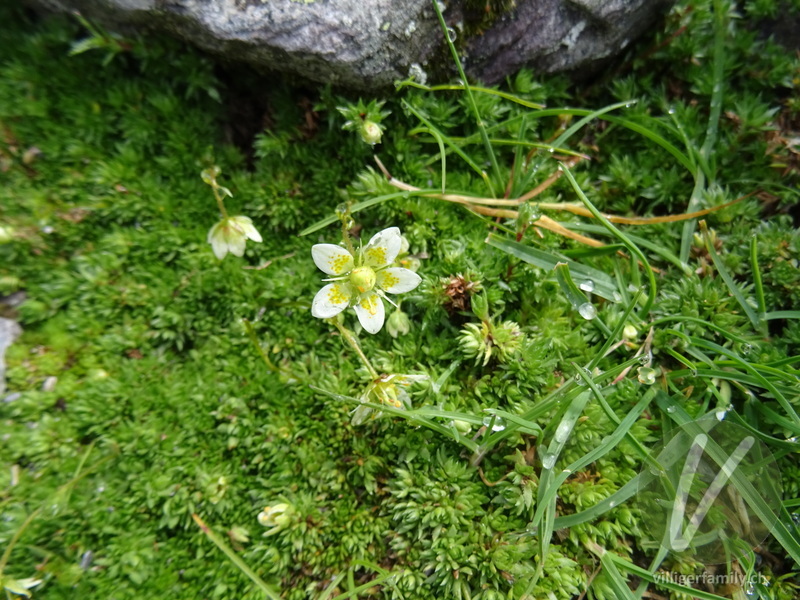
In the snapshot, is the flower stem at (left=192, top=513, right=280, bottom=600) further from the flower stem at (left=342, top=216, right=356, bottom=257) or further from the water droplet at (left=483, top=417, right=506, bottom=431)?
the flower stem at (left=342, top=216, right=356, bottom=257)

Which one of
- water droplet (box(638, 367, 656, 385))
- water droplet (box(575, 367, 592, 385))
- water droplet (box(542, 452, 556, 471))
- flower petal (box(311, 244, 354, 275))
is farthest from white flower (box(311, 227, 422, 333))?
water droplet (box(638, 367, 656, 385))

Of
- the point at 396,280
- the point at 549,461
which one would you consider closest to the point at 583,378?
the point at 549,461

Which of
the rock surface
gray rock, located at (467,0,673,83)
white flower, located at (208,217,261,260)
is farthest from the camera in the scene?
gray rock, located at (467,0,673,83)

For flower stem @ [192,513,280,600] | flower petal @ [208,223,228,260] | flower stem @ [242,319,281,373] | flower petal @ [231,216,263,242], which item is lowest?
flower stem @ [192,513,280,600]

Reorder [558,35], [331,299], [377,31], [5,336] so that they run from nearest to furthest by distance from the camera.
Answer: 1. [331,299]
2. [377,31]
3. [558,35]
4. [5,336]

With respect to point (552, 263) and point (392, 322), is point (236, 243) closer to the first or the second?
point (392, 322)

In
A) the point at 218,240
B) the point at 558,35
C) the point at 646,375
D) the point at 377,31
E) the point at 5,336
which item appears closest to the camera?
the point at 646,375

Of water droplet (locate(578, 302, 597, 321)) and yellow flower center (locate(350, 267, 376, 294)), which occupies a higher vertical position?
water droplet (locate(578, 302, 597, 321))

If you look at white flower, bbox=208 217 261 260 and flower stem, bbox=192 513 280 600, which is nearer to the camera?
flower stem, bbox=192 513 280 600
